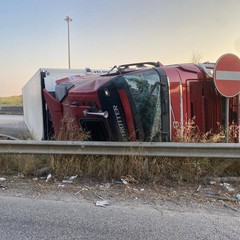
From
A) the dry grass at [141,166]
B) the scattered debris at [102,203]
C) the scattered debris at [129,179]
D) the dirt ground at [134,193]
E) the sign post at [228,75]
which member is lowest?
A: the dirt ground at [134,193]

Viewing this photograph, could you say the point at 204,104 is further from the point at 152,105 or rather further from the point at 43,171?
the point at 43,171

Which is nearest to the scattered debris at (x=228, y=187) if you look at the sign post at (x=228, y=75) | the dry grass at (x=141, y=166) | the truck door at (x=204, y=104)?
the dry grass at (x=141, y=166)

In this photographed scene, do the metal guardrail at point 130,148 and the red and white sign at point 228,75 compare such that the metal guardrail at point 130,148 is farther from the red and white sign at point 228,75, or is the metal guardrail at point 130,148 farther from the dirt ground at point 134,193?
the red and white sign at point 228,75

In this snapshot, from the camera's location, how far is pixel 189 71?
5.84 metres

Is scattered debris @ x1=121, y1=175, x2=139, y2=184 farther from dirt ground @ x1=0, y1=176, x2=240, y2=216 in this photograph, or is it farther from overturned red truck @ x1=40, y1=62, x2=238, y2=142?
overturned red truck @ x1=40, y1=62, x2=238, y2=142

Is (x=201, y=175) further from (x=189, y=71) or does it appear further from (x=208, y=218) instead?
(x=189, y=71)

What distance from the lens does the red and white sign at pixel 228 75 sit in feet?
17.4

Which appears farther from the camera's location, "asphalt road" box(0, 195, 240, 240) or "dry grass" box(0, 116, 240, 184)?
"dry grass" box(0, 116, 240, 184)

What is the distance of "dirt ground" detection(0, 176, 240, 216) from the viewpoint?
425cm

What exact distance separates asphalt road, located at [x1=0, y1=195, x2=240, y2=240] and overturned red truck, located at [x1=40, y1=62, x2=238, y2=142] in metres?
1.66

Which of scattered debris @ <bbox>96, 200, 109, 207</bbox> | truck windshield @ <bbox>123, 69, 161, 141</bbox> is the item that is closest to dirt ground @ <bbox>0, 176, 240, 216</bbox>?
scattered debris @ <bbox>96, 200, 109, 207</bbox>

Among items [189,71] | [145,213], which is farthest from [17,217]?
[189,71]

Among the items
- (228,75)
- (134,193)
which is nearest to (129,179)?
(134,193)

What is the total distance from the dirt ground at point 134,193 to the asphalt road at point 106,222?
171 millimetres
